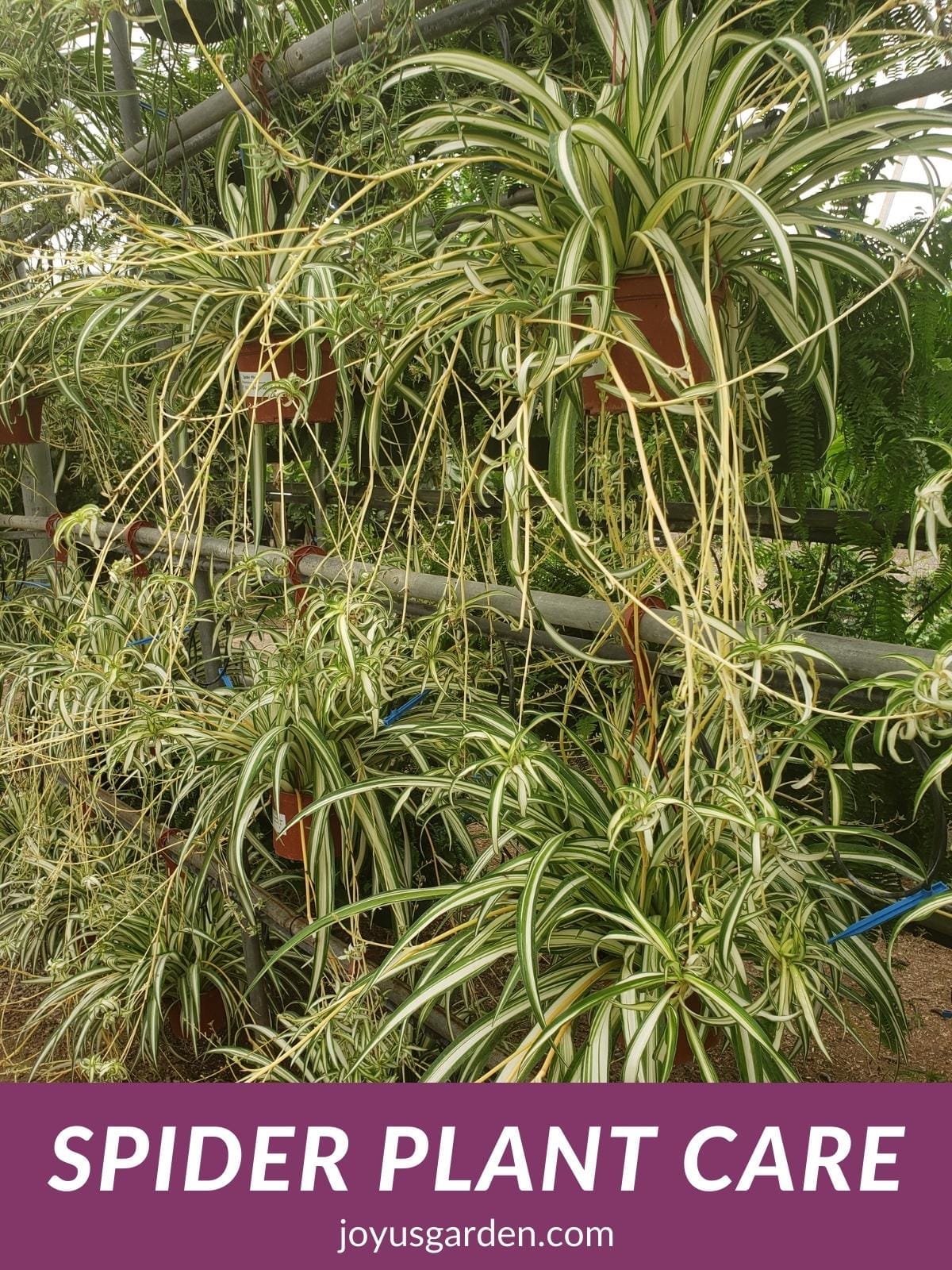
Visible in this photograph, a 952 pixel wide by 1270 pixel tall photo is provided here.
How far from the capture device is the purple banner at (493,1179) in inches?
34.2

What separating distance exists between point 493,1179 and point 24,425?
1912mm

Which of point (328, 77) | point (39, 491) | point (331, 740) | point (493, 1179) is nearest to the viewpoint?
point (493, 1179)

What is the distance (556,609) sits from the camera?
1.14m

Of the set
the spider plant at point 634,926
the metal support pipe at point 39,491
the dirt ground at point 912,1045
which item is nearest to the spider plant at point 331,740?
the spider plant at point 634,926

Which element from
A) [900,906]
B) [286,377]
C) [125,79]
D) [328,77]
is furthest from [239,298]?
[900,906]

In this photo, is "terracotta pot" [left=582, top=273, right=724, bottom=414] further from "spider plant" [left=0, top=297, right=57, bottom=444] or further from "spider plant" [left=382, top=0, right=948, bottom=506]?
"spider plant" [left=0, top=297, right=57, bottom=444]

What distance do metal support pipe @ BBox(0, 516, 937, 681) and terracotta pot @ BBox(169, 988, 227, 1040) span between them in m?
0.87

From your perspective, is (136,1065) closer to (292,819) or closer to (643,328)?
(292,819)

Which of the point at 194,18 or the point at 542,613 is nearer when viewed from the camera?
the point at 542,613

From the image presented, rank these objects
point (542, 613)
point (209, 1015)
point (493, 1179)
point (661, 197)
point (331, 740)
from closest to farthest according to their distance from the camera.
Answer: point (661, 197) → point (493, 1179) → point (542, 613) → point (331, 740) → point (209, 1015)

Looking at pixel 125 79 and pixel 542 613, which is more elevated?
pixel 125 79

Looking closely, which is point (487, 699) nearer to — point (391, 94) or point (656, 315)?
point (656, 315)

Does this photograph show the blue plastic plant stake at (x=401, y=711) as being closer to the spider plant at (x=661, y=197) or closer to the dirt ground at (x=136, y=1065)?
the spider plant at (x=661, y=197)

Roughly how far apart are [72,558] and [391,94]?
0.90 m
